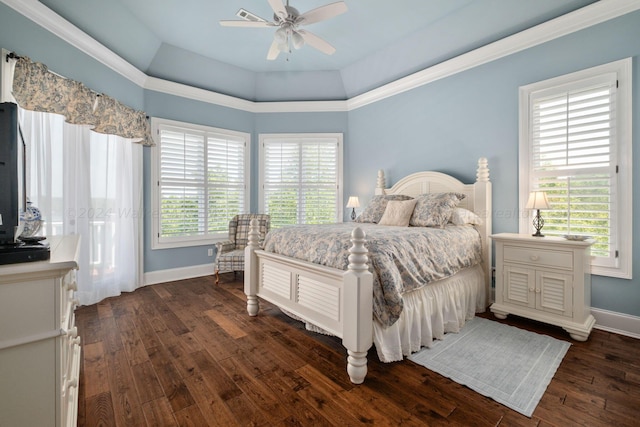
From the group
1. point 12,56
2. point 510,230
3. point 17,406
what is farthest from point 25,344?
point 510,230

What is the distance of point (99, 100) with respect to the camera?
3.21 metres

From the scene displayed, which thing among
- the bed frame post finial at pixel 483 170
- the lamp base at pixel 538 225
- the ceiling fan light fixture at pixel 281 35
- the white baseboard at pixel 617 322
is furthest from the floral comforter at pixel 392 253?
the ceiling fan light fixture at pixel 281 35

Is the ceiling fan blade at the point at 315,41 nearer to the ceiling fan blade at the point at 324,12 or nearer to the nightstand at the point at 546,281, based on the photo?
the ceiling fan blade at the point at 324,12

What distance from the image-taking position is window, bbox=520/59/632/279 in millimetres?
2521

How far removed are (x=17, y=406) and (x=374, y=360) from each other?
188cm

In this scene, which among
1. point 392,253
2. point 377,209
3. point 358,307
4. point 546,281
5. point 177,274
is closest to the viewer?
point 358,307

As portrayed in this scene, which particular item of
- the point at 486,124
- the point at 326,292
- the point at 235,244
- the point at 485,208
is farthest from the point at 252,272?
the point at 486,124

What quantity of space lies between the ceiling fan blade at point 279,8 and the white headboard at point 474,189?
2.47m

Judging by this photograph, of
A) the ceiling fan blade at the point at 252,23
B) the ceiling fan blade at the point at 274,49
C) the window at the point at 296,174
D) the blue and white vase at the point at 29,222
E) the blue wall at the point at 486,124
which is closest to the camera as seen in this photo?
the blue and white vase at the point at 29,222

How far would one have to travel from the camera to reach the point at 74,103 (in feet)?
9.46

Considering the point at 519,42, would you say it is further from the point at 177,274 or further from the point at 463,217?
the point at 177,274

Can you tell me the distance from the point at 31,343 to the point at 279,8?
2715mm

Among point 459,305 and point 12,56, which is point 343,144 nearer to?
point 459,305

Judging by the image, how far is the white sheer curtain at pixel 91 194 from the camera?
2.69 m
